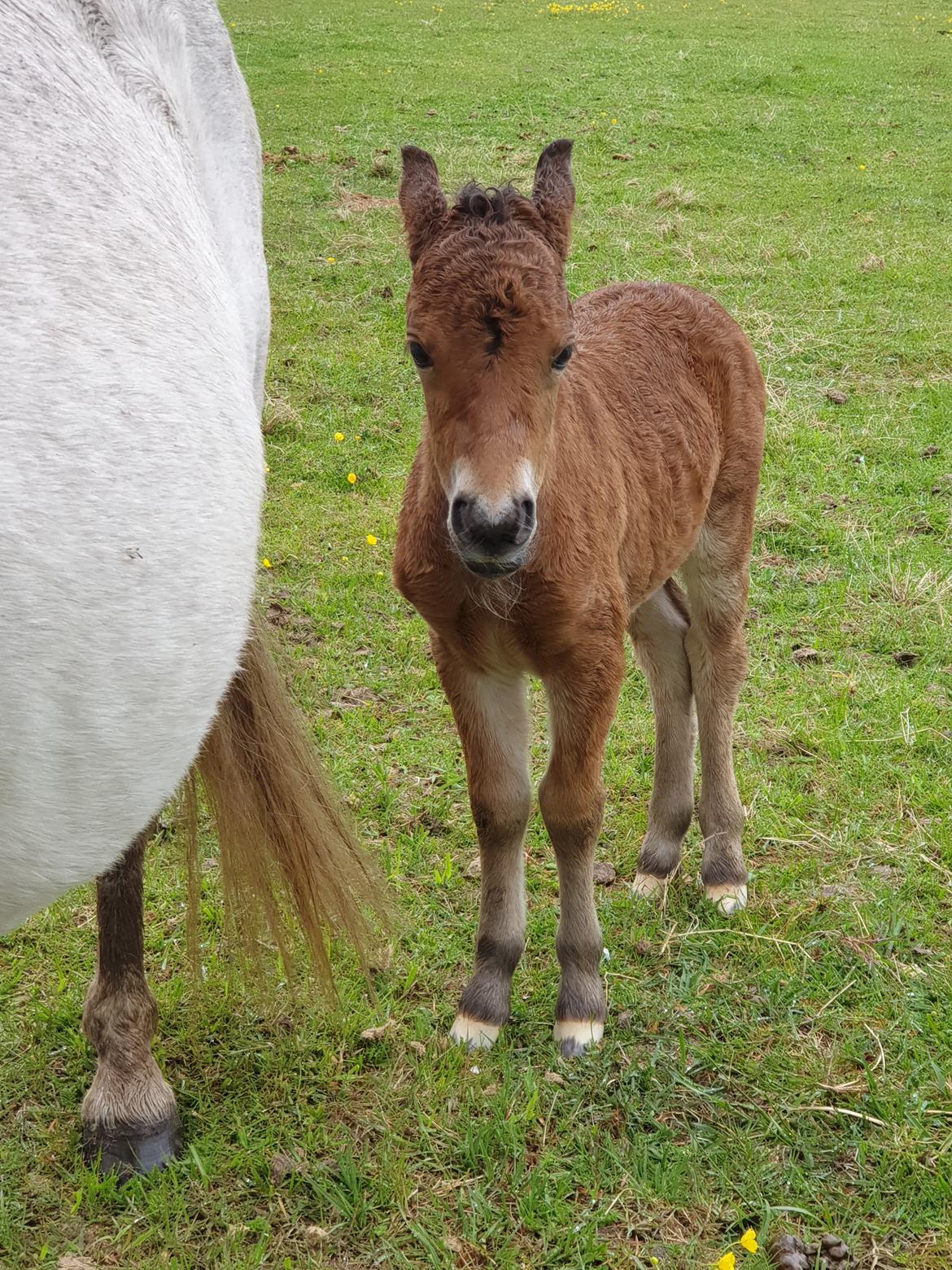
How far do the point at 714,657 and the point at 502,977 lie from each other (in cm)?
112

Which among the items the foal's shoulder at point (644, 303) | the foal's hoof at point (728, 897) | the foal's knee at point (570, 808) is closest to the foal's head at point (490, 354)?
the foal's knee at point (570, 808)

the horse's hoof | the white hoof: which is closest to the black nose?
the horse's hoof

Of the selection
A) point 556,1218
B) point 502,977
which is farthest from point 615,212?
point 556,1218

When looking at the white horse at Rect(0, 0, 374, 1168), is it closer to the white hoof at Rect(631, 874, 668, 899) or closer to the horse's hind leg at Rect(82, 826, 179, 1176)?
the horse's hind leg at Rect(82, 826, 179, 1176)

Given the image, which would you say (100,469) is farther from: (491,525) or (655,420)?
(655,420)

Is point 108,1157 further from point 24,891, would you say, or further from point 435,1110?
point 24,891

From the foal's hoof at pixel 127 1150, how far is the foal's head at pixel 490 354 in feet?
4.92

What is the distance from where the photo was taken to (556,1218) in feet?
8.01

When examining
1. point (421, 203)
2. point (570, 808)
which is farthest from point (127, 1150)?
point (421, 203)

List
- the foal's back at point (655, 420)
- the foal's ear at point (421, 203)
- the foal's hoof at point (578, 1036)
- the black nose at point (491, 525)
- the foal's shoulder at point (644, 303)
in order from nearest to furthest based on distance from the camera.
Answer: the black nose at point (491, 525), the foal's ear at point (421, 203), the foal's back at point (655, 420), the foal's hoof at point (578, 1036), the foal's shoulder at point (644, 303)

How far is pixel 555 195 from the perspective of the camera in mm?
2340

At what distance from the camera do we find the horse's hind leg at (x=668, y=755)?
3.38 metres

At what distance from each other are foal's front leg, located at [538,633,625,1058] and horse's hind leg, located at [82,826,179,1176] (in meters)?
0.98

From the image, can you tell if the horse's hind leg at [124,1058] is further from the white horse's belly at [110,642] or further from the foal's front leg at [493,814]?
the foal's front leg at [493,814]
